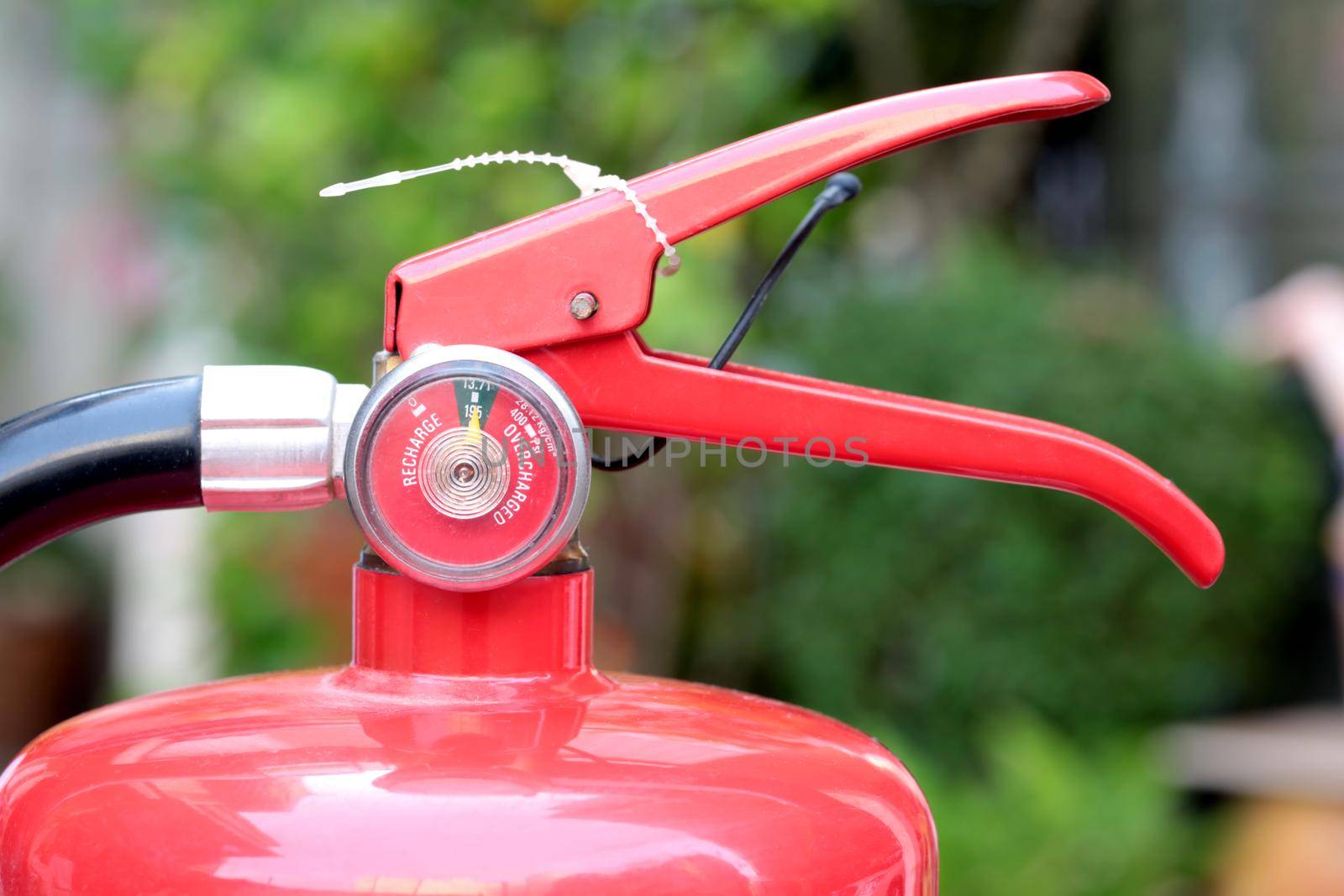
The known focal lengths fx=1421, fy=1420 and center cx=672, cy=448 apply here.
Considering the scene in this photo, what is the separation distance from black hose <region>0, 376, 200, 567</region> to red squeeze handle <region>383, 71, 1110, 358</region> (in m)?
0.10

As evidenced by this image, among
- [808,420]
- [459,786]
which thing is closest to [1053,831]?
[808,420]

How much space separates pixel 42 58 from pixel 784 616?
3.26 meters

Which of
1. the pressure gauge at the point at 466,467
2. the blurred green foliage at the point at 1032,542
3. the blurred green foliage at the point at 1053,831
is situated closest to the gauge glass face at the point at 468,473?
the pressure gauge at the point at 466,467

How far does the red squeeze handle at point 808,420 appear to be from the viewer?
686 mm

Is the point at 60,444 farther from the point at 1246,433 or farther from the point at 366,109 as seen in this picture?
the point at 1246,433

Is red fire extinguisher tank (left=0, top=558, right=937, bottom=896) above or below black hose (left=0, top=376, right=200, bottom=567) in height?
below

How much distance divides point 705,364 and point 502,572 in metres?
0.15

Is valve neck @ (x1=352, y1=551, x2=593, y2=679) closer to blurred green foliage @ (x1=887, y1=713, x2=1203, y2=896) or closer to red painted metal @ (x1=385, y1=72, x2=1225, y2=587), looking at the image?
red painted metal @ (x1=385, y1=72, x2=1225, y2=587)

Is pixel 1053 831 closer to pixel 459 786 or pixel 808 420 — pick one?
pixel 808 420

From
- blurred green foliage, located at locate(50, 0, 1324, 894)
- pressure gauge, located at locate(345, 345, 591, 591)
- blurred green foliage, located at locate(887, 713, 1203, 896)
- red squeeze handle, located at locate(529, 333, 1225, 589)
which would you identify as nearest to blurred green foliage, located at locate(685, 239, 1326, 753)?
blurred green foliage, located at locate(50, 0, 1324, 894)

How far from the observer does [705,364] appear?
70 centimetres

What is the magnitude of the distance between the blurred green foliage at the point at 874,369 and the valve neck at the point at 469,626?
68.1 inches

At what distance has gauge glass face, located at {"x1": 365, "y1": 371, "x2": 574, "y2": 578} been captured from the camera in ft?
2.09

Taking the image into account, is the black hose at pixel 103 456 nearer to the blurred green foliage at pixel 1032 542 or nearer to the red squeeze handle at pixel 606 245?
the red squeeze handle at pixel 606 245
